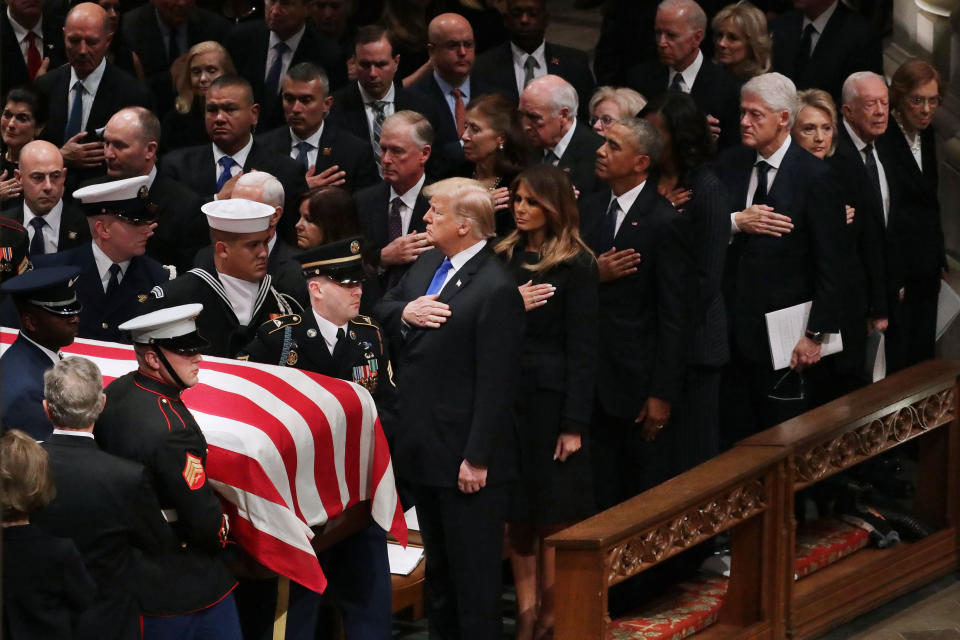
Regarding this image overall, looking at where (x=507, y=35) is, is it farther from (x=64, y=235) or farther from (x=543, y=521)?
(x=543, y=521)

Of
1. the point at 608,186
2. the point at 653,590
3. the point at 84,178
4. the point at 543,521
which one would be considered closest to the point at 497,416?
the point at 543,521

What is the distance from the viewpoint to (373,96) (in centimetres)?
702

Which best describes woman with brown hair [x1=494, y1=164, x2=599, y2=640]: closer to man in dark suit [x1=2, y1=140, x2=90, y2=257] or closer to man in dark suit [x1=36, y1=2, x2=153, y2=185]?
man in dark suit [x1=2, y1=140, x2=90, y2=257]

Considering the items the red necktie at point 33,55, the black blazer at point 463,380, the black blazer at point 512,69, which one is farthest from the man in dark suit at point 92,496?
the red necktie at point 33,55

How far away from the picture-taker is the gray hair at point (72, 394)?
12.7 ft

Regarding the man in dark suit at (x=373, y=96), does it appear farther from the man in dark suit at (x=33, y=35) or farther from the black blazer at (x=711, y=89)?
the man in dark suit at (x=33, y=35)

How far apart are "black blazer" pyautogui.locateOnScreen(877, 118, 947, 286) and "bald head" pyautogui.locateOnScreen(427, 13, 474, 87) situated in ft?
6.17

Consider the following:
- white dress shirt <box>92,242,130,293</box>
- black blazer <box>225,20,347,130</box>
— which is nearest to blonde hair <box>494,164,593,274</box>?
white dress shirt <box>92,242,130,293</box>

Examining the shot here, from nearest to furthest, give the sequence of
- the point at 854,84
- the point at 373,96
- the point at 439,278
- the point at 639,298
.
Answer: the point at 439,278 < the point at 639,298 < the point at 854,84 < the point at 373,96

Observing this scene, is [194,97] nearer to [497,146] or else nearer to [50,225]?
[50,225]

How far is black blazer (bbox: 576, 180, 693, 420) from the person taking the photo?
5.57m

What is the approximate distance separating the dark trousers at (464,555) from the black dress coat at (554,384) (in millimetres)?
238

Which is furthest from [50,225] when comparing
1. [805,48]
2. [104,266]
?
[805,48]

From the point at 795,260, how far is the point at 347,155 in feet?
6.32
